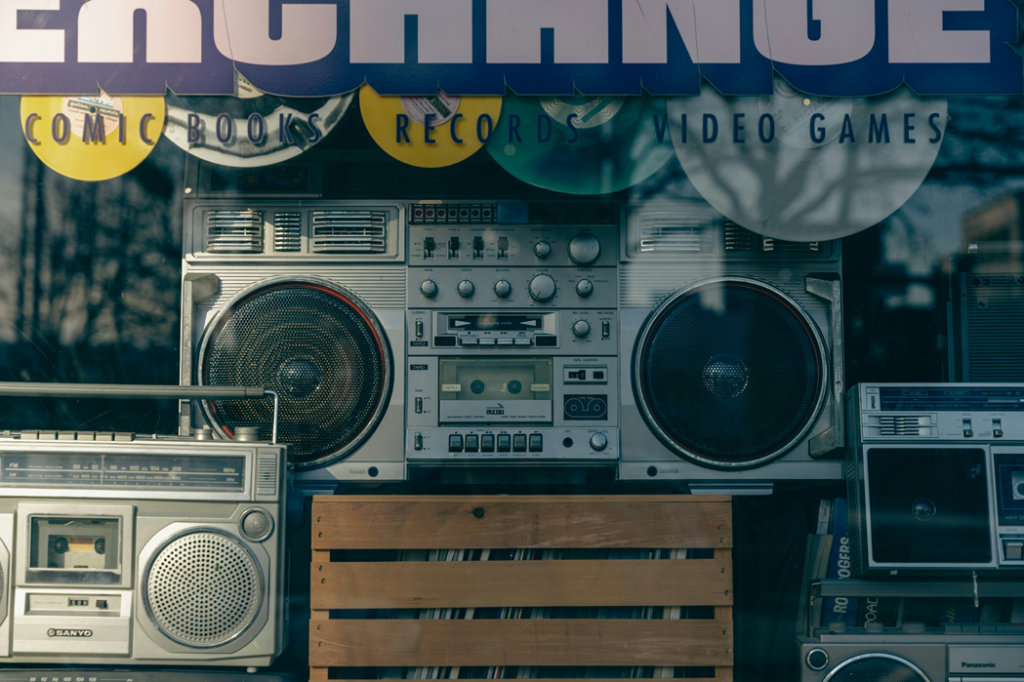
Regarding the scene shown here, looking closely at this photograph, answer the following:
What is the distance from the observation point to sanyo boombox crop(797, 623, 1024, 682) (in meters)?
1.35

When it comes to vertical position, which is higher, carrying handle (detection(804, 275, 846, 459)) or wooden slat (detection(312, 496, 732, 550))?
carrying handle (detection(804, 275, 846, 459))

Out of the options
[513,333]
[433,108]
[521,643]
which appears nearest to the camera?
[521,643]

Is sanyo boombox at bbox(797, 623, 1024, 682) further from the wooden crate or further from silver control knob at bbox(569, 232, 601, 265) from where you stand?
silver control knob at bbox(569, 232, 601, 265)

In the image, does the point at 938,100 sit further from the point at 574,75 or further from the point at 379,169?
the point at 379,169

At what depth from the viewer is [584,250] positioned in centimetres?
154

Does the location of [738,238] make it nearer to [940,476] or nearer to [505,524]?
[940,476]

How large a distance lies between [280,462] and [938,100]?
1351 mm

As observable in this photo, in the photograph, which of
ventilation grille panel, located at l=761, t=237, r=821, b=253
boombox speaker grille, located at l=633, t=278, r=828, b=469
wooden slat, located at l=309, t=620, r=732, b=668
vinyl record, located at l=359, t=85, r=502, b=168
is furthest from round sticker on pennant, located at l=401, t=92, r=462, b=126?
wooden slat, located at l=309, t=620, r=732, b=668

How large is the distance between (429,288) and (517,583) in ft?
1.91

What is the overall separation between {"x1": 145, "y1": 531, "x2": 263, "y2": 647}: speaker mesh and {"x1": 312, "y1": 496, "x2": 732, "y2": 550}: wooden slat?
138 millimetres

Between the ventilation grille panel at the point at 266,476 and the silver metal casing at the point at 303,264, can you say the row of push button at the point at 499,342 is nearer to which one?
the silver metal casing at the point at 303,264

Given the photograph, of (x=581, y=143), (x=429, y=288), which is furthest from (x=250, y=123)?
(x=581, y=143)

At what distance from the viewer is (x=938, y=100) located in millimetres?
1427

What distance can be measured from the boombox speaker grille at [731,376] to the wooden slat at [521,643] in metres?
0.35
